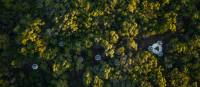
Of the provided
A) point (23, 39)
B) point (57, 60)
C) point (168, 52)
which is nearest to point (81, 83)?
point (57, 60)

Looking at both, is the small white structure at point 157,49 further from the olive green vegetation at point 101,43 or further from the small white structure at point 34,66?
the small white structure at point 34,66

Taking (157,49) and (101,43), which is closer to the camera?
(101,43)

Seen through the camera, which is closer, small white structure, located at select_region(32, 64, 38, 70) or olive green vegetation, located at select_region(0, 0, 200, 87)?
olive green vegetation, located at select_region(0, 0, 200, 87)

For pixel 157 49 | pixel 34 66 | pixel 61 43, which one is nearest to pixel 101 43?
pixel 61 43

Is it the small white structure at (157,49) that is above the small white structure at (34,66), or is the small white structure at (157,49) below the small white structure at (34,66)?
above

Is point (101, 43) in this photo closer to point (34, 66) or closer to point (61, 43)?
point (61, 43)

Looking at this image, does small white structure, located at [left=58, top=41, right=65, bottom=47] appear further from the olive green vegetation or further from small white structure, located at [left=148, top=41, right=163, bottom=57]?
small white structure, located at [left=148, top=41, right=163, bottom=57]

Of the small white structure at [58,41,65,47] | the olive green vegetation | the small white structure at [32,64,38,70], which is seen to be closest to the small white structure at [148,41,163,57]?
the olive green vegetation

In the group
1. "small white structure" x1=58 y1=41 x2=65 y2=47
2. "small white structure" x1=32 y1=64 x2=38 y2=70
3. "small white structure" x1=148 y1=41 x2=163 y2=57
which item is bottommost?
"small white structure" x1=32 y1=64 x2=38 y2=70

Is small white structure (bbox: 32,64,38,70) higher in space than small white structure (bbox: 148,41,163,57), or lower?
lower

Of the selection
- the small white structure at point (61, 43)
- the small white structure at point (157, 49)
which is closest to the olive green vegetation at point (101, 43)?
the small white structure at point (61, 43)
